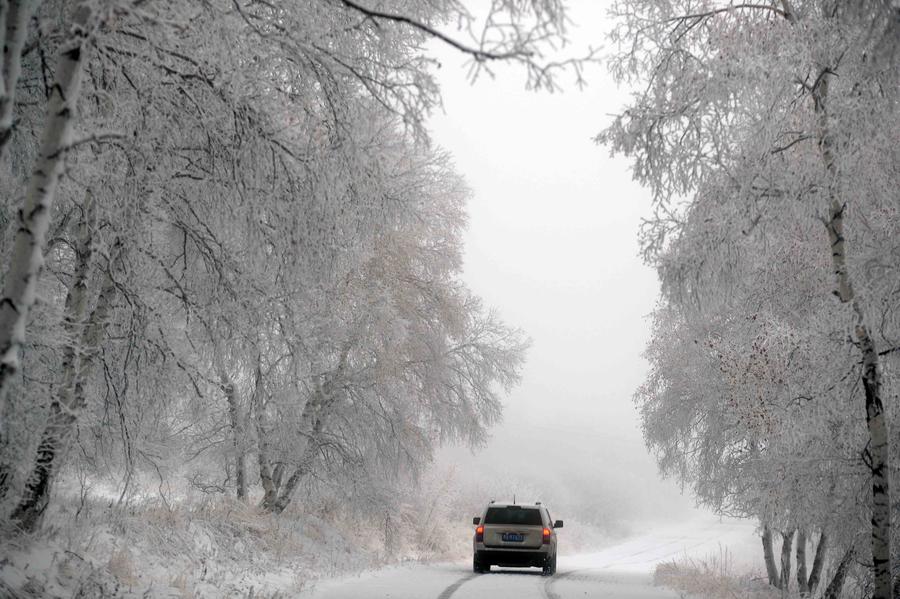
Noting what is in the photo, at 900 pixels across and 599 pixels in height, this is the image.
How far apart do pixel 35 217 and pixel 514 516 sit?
47.8 ft

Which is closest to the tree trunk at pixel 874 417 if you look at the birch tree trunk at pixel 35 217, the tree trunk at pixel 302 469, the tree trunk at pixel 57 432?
the birch tree trunk at pixel 35 217

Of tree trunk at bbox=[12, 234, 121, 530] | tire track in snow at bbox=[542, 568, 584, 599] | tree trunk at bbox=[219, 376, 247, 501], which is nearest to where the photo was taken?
tree trunk at bbox=[12, 234, 121, 530]

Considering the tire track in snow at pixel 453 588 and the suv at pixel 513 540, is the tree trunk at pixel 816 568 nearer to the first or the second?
the suv at pixel 513 540

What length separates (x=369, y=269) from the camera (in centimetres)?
1694

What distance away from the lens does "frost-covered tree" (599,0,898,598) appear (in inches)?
292

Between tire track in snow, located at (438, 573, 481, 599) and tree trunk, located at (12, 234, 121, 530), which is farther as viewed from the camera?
tire track in snow, located at (438, 573, 481, 599)

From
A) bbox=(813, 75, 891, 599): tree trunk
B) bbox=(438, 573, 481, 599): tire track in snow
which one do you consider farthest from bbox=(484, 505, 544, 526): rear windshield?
bbox=(813, 75, 891, 599): tree trunk

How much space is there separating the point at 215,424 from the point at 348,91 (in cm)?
A: 1035

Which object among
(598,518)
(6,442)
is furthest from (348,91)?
(598,518)

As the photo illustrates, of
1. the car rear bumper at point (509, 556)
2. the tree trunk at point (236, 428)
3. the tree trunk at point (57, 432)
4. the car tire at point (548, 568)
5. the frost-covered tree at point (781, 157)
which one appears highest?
the frost-covered tree at point (781, 157)

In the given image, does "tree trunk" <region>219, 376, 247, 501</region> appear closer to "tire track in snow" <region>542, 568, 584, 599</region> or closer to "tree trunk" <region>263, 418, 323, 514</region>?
"tree trunk" <region>263, 418, 323, 514</region>

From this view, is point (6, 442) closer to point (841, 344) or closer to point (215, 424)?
point (841, 344)

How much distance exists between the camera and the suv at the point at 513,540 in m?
17.0

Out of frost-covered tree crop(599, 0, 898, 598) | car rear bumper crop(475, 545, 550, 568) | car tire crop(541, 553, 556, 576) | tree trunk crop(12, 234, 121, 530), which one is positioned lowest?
car tire crop(541, 553, 556, 576)
